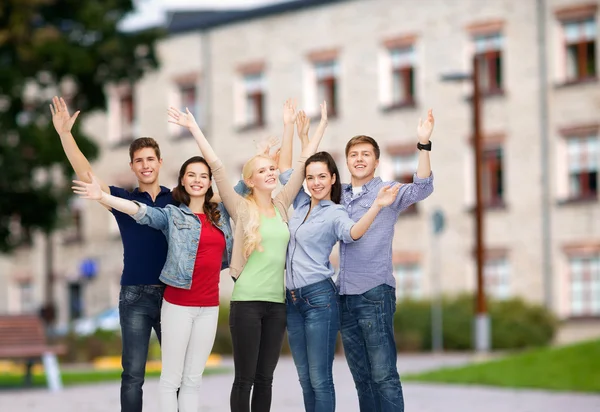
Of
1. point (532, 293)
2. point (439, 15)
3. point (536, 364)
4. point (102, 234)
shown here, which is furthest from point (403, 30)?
point (536, 364)

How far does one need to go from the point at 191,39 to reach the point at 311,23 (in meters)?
5.42

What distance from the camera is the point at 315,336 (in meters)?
8.54

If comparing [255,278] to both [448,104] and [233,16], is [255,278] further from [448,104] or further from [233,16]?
[233,16]

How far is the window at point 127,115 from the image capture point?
156 ft

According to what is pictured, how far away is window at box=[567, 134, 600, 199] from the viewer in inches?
1377

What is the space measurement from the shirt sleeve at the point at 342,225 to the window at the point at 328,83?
3231cm

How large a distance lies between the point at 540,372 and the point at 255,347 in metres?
10.2

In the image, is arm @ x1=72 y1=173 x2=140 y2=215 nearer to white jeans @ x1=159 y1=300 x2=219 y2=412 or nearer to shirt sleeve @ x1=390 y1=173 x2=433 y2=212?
white jeans @ x1=159 y1=300 x2=219 y2=412

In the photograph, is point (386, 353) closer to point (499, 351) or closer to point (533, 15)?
point (499, 351)

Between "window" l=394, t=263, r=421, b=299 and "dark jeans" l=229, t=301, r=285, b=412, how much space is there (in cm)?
2928

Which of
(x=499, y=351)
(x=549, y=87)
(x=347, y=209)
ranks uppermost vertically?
(x=549, y=87)

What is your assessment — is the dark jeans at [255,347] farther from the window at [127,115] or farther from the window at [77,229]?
the window at [77,229]

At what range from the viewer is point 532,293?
3559 centimetres

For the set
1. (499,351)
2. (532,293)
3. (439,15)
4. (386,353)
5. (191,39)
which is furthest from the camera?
(191,39)
